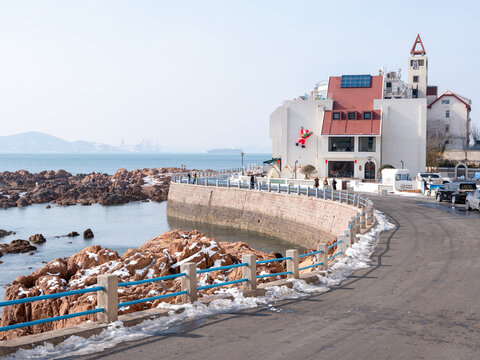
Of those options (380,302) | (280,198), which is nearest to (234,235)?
(280,198)

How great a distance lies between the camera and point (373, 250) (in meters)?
19.2

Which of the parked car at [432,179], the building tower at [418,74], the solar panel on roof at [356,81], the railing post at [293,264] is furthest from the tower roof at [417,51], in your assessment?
the railing post at [293,264]

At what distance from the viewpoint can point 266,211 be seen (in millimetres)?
42781

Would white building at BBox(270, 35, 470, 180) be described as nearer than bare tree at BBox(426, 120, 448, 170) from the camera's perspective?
Yes

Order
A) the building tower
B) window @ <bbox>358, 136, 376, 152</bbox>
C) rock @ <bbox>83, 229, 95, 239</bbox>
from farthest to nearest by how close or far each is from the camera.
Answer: the building tower < window @ <bbox>358, 136, 376, 152</bbox> < rock @ <bbox>83, 229, 95, 239</bbox>

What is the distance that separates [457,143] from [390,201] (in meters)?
49.5

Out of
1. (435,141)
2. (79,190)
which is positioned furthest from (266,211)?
(79,190)

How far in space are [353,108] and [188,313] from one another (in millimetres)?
55167

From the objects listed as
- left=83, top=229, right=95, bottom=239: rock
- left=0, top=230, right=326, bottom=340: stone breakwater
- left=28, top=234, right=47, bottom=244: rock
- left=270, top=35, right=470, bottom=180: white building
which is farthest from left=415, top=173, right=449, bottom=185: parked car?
left=28, top=234, right=47, bottom=244: rock

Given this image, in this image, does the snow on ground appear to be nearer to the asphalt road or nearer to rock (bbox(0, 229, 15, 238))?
the asphalt road

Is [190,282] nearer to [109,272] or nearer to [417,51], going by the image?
[109,272]

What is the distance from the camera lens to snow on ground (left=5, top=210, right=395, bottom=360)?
8.61 m

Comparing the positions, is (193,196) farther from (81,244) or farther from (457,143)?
(457,143)

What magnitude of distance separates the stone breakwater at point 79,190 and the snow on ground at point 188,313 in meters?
56.6
